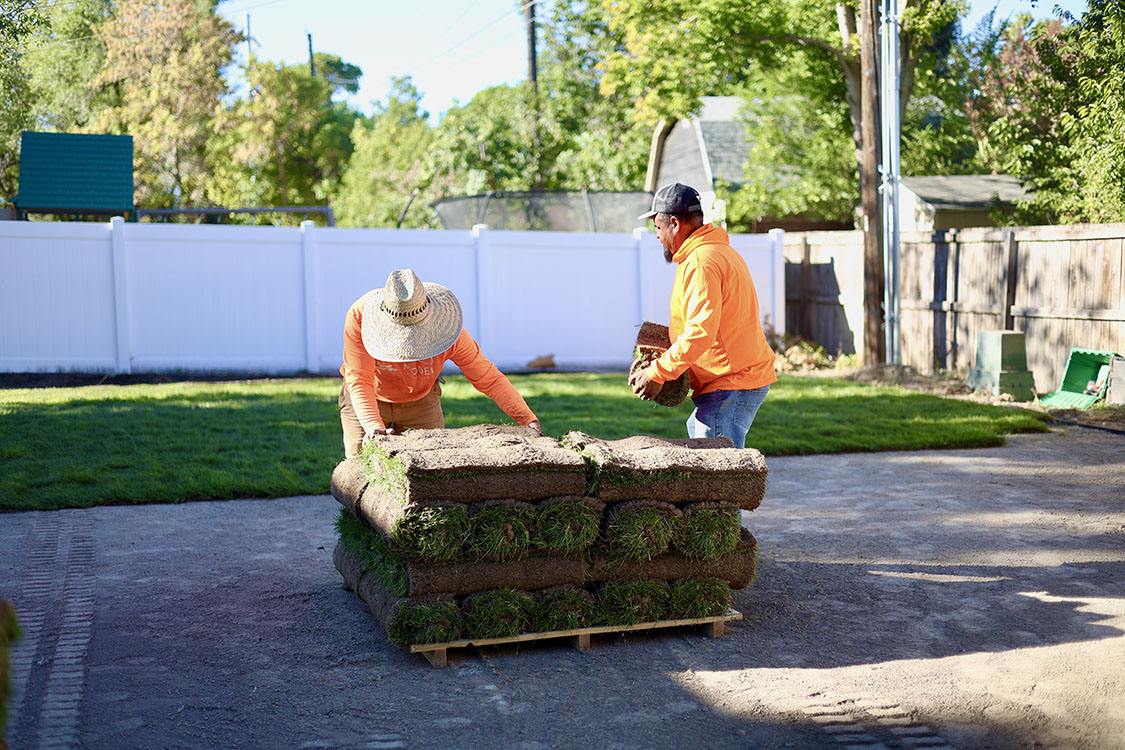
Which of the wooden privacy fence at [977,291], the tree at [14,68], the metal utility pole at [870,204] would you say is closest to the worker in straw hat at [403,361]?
the tree at [14,68]

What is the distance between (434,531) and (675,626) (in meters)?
1.38

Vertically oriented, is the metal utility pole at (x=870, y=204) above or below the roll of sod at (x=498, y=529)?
above

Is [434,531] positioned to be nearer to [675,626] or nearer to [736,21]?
[675,626]

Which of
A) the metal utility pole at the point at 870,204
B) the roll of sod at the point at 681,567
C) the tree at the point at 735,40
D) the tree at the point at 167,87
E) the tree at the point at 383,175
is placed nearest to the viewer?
the roll of sod at the point at 681,567

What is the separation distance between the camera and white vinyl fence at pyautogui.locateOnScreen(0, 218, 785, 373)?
14.7 meters

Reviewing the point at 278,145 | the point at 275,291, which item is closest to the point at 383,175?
the point at 278,145

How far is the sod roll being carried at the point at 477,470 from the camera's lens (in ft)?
15.2

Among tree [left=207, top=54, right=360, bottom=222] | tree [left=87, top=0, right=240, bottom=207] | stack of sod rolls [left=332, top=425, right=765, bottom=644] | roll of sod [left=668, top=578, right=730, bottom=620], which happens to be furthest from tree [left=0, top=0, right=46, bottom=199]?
tree [left=207, top=54, right=360, bottom=222]

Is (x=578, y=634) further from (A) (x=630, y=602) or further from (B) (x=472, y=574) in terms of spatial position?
(B) (x=472, y=574)

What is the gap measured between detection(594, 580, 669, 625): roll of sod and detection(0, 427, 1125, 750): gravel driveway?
0.14 metres

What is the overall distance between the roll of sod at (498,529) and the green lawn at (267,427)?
407cm

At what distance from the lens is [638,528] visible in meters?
4.89

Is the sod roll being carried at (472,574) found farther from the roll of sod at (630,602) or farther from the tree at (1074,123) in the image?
the tree at (1074,123)

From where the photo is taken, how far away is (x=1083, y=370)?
12766 millimetres
